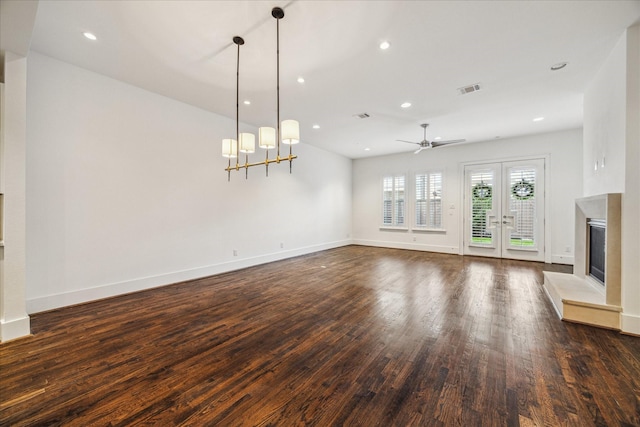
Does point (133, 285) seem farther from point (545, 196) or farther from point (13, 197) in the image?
point (545, 196)

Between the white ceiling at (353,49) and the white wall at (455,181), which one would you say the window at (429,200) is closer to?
the white wall at (455,181)

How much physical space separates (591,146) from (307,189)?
5919 millimetres

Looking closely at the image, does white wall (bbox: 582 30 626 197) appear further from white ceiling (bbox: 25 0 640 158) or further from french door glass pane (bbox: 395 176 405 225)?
french door glass pane (bbox: 395 176 405 225)

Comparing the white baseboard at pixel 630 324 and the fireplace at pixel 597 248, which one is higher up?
the fireplace at pixel 597 248

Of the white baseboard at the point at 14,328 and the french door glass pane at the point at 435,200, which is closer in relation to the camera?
the white baseboard at the point at 14,328

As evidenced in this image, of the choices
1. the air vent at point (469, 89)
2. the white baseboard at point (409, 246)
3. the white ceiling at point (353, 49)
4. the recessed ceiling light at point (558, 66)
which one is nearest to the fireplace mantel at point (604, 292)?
the recessed ceiling light at point (558, 66)

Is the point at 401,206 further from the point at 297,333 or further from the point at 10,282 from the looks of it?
the point at 10,282

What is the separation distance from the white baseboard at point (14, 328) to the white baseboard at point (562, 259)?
31.9ft

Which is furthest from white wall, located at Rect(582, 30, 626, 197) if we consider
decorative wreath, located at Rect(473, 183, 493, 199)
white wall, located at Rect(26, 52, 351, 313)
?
white wall, located at Rect(26, 52, 351, 313)

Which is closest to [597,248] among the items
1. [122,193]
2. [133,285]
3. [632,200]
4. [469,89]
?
[632,200]

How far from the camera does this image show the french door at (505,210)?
653cm

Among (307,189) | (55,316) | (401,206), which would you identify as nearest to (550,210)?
(401,206)

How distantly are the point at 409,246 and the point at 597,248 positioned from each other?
5.11 meters

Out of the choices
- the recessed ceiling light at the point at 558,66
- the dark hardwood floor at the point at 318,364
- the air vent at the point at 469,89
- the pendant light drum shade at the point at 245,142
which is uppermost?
the air vent at the point at 469,89
